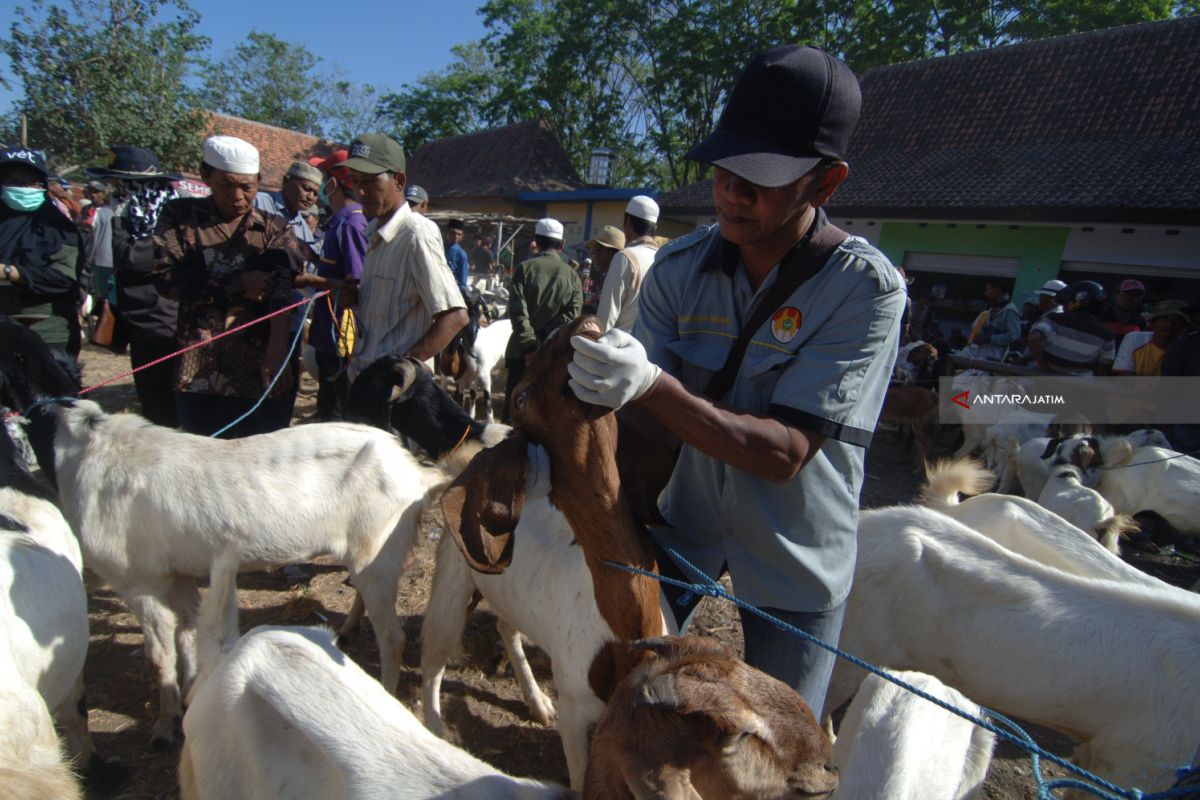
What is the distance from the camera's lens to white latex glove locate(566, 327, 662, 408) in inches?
46.8

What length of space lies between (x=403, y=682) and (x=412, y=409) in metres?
1.59

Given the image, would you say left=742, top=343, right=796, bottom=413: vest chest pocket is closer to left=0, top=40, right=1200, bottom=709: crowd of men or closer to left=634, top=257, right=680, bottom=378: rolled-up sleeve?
left=0, top=40, right=1200, bottom=709: crowd of men

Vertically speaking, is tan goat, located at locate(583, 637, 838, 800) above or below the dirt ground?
above

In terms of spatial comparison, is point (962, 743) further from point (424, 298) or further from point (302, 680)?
point (424, 298)

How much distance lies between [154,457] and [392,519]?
3.51ft

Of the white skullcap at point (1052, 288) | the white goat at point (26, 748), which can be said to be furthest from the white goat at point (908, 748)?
the white skullcap at point (1052, 288)

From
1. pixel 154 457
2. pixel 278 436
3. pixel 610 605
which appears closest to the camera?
pixel 610 605

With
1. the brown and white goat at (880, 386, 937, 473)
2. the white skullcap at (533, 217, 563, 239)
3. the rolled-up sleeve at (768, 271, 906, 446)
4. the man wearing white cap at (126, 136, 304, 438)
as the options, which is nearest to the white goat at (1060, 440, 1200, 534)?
the brown and white goat at (880, 386, 937, 473)

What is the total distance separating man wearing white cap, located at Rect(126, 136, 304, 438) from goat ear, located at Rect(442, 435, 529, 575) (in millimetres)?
2819

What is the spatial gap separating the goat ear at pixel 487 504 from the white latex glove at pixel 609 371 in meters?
0.23

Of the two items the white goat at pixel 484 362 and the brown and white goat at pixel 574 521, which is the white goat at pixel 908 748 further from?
the white goat at pixel 484 362

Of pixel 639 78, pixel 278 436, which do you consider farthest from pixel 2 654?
pixel 639 78

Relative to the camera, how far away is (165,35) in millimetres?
19938

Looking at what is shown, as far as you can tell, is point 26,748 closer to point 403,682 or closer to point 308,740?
point 308,740
